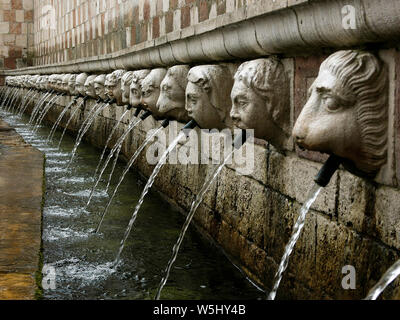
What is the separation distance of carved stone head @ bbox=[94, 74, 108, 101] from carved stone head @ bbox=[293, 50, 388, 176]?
573 cm

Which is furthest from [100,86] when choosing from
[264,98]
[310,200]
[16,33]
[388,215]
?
[16,33]

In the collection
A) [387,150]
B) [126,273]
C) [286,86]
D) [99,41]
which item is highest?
[99,41]

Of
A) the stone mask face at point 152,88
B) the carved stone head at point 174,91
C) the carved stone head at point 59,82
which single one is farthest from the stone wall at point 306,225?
the carved stone head at point 59,82

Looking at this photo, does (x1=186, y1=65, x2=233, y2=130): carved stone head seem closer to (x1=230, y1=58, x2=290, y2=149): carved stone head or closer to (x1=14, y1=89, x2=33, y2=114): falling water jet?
(x1=230, y1=58, x2=290, y2=149): carved stone head

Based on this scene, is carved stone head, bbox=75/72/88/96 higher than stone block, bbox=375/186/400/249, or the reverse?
carved stone head, bbox=75/72/88/96

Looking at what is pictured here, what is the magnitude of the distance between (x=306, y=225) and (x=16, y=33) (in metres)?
21.3

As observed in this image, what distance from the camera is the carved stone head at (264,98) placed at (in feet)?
10.4

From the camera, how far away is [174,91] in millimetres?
4574

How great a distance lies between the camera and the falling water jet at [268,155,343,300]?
2504 millimetres

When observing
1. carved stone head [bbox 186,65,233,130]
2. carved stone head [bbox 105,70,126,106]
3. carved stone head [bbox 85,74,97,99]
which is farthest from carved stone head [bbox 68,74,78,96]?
carved stone head [bbox 186,65,233,130]

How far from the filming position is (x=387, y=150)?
237 cm

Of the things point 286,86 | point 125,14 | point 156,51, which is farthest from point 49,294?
point 125,14

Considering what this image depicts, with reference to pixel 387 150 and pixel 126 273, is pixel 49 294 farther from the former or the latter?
pixel 387 150
